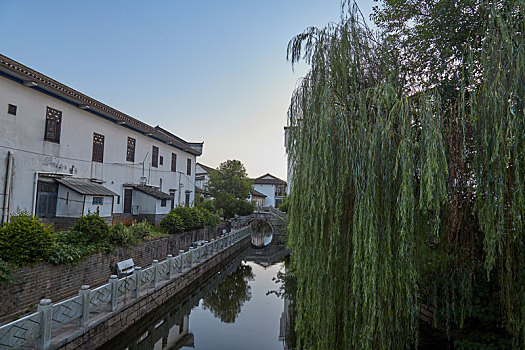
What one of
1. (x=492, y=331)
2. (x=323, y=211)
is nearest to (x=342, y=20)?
(x=323, y=211)

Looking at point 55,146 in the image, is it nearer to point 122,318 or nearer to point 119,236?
point 119,236

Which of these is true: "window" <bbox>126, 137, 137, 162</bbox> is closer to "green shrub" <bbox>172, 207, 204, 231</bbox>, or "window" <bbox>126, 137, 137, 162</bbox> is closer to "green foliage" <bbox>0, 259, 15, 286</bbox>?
"green shrub" <bbox>172, 207, 204, 231</bbox>

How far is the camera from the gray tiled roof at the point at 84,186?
36.7 feet

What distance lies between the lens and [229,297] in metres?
12.0

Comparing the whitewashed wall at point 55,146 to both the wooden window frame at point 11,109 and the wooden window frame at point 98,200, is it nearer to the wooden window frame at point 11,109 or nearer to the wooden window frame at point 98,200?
the wooden window frame at point 11,109

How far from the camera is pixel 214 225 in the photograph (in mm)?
18969

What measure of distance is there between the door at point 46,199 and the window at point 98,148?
95.5 inches

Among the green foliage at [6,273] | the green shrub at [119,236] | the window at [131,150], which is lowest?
the green foliage at [6,273]

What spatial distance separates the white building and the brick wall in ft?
9.57

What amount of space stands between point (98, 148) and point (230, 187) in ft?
55.5

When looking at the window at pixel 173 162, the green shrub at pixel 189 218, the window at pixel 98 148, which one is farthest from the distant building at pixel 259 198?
the window at pixel 98 148

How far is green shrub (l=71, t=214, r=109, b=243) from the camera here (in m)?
8.85

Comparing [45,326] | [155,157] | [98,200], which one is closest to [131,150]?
[155,157]

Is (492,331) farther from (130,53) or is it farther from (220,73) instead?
(130,53)
